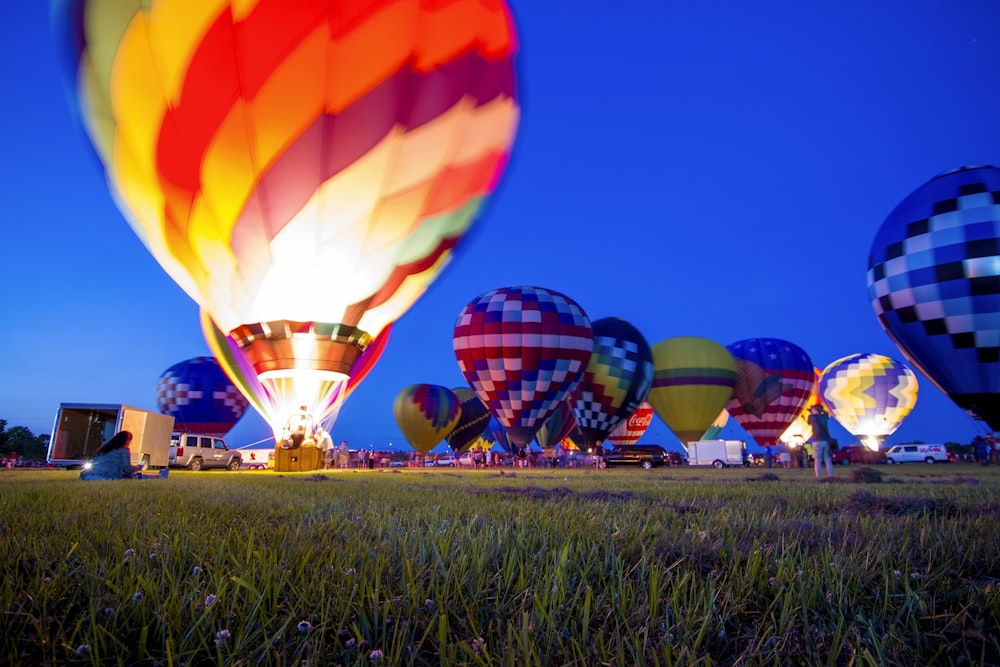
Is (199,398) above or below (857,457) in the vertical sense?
above

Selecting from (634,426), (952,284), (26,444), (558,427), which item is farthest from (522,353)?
(26,444)

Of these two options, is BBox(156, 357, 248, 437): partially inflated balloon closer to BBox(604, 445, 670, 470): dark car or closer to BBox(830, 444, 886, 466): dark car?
BBox(604, 445, 670, 470): dark car

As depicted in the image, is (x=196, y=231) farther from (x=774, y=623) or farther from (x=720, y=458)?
(x=720, y=458)

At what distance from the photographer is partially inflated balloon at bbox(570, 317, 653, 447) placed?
102ft

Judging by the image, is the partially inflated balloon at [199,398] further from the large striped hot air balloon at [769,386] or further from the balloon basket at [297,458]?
the large striped hot air balloon at [769,386]

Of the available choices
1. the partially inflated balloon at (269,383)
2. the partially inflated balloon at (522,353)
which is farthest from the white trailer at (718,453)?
the partially inflated balloon at (269,383)

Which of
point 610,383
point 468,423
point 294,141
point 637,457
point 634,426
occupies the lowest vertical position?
point 637,457

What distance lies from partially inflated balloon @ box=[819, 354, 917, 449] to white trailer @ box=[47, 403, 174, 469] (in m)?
36.9

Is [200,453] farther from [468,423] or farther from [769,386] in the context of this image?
[468,423]

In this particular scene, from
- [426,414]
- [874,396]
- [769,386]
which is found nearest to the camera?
[769,386]

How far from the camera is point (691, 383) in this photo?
33.0 m

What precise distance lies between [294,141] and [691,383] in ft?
87.7

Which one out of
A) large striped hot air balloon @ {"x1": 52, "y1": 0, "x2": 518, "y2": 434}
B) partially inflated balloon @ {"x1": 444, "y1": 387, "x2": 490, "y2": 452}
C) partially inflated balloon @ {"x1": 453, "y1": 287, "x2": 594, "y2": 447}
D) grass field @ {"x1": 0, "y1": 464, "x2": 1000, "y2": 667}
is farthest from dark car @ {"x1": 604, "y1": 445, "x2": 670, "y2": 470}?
partially inflated balloon @ {"x1": 444, "y1": 387, "x2": 490, "y2": 452}

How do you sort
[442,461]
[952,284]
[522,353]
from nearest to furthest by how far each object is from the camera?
1. [952,284]
2. [522,353]
3. [442,461]
